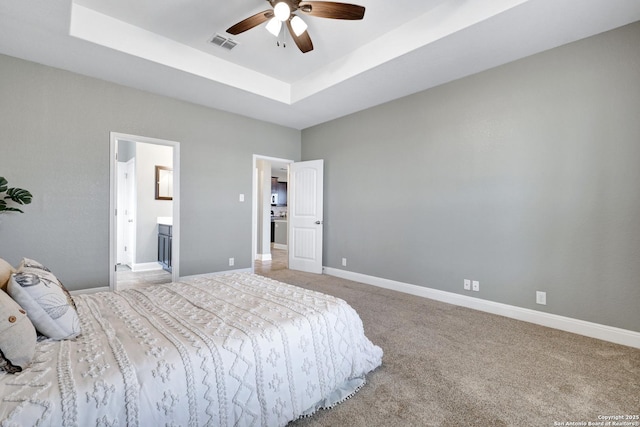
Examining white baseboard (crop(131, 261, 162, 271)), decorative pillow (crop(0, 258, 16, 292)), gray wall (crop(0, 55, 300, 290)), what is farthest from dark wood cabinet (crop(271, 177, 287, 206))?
decorative pillow (crop(0, 258, 16, 292))

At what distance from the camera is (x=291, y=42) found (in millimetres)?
3361

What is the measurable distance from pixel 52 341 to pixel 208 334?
0.66 meters

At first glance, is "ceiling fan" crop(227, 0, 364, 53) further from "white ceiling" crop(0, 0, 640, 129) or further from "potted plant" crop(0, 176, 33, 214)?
"potted plant" crop(0, 176, 33, 214)

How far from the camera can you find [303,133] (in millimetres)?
5871

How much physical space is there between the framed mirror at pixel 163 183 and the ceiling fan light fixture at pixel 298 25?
4452 mm

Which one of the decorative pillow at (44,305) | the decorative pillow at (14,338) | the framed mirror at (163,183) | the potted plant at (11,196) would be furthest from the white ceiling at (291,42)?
the decorative pillow at (14,338)

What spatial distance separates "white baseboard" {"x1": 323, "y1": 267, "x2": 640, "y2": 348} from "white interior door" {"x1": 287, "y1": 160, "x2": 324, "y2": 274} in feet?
4.40

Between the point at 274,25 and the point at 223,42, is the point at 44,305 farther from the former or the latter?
the point at 223,42

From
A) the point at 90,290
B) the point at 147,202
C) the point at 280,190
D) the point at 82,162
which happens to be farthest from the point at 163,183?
the point at 280,190

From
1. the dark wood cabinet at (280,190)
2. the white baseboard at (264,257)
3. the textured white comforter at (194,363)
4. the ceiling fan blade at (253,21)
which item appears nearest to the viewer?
the textured white comforter at (194,363)

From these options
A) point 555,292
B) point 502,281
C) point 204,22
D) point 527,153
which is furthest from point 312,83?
point 555,292

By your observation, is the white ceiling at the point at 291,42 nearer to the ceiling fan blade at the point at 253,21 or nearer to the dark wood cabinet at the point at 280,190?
the ceiling fan blade at the point at 253,21

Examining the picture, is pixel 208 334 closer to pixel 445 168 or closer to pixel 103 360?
pixel 103 360

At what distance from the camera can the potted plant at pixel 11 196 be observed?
2927 mm
